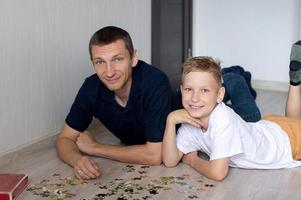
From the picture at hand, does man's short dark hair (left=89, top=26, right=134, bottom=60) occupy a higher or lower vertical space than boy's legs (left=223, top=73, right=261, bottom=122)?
higher

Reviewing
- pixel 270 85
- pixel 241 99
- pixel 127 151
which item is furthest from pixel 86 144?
pixel 270 85

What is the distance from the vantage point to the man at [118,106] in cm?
204

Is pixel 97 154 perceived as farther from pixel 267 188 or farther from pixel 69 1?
pixel 69 1

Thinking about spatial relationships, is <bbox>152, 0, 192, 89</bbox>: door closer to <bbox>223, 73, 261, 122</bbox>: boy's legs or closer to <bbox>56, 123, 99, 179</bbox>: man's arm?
<bbox>223, 73, 261, 122</bbox>: boy's legs

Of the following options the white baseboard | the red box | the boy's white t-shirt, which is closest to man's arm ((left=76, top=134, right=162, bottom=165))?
the boy's white t-shirt

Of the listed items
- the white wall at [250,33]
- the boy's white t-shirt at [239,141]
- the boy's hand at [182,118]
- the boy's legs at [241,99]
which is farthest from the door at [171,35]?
the boy's hand at [182,118]

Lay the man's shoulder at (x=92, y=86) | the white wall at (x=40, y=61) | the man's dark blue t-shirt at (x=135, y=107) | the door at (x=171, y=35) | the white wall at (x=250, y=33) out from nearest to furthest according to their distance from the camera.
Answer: the man's dark blue t-shirt at (x=135, y=107) < the man's shoulder at (x=92, y=86) < the white wall at (x=40, y=61) < the door at (x=171, y=35) < the white wall at (x=250, y=33)

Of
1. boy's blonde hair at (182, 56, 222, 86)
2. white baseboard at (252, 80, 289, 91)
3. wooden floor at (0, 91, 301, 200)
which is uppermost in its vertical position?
boy's blonde hair at (182, 56, 222, 86)

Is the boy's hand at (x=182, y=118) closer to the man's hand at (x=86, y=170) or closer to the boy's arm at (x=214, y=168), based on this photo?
the boy's arm at (x=214, y=168)

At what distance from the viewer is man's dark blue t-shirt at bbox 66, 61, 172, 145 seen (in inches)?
82.7

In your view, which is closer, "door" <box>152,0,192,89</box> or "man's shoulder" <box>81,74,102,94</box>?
"man's shoulder" <box>81,74,102,94</box>

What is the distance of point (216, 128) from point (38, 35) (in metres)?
1.18

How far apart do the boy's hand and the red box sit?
690 millimetres

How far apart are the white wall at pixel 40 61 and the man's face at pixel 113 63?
22.7 inches
